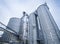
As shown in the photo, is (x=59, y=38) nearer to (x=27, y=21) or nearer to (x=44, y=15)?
(x=44, y=15)

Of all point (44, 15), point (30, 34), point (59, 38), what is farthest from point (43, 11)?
point (59, 38)

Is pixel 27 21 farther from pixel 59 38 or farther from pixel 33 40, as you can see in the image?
pixel 59 38

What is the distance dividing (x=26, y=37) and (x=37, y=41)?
1218mm

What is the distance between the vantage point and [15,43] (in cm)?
780

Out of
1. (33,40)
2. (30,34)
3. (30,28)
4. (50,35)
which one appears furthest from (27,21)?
(50,35)

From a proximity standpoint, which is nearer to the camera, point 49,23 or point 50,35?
point 50,35

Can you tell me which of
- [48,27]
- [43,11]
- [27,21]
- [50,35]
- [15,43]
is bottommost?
[15,43]

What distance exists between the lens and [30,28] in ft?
30.9

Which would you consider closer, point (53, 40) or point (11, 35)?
point (53, 40)

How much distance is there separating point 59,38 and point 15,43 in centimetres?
411

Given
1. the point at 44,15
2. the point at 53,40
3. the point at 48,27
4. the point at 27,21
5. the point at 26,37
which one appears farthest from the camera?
the point at 27,21

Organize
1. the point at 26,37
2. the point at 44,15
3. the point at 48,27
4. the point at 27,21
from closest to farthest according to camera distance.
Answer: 1. the point at 48,27
2. the point at 26,37
3. the point at 44,15
4. the point at 27,21

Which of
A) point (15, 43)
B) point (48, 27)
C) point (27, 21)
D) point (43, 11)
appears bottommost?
point (15, 43)

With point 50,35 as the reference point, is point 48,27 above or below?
above
